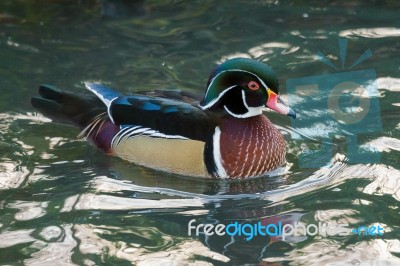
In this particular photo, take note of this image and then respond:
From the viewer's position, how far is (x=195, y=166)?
625 centimetres

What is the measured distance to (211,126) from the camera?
6.22m

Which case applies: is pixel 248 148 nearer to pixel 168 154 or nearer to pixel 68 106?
pixel 168 154

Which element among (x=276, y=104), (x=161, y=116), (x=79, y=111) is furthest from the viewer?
(x=79, y=111)

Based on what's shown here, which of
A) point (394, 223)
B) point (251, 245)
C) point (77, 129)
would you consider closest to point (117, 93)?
point (77, 129)

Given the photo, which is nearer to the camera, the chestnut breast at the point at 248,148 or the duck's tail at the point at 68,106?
the chestnut breast at the point at 248,148

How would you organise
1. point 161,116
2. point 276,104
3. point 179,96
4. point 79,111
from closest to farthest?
point 276,104 → point 161,116 → point 179,96 → point 79,111

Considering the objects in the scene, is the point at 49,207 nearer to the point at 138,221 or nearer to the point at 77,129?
the point at 138,221

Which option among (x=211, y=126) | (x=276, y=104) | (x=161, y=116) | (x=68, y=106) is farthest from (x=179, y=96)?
(x=68, y=106)

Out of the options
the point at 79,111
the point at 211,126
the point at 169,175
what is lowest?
the point at 169,175

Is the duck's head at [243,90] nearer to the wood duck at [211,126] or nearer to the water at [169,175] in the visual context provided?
the wood duck at [211,126]

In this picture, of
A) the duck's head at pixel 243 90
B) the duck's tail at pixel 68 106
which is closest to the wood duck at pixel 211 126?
the duck's head at pixel 243 90

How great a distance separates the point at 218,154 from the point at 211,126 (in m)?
0.20

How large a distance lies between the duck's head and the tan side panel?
328 millimetres

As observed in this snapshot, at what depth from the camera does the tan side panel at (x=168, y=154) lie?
6.23 m
